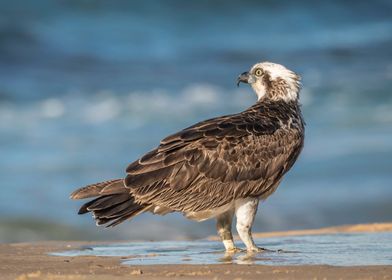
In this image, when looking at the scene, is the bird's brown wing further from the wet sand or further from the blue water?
the wet sand

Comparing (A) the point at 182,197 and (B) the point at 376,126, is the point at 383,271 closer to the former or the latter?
(A) the point at 182,197

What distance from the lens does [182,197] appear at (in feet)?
31.9

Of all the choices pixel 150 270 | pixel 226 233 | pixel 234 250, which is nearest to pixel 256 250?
pixel 234 250

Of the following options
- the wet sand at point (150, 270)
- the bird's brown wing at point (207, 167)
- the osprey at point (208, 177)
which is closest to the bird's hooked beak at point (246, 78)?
the osprey at point (208, 177)

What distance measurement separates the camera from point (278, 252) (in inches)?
368

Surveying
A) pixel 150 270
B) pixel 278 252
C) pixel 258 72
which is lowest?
pixel 150 270

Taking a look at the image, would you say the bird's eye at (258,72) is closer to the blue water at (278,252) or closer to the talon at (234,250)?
the blue water at (278,252)

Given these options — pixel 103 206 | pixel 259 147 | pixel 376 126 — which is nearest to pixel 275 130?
pixel 259 147

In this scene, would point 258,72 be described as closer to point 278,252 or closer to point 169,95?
point 278,252

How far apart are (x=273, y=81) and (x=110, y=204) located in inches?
85.0

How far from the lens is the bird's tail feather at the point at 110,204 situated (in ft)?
30.9

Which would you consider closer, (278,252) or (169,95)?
(278,252)

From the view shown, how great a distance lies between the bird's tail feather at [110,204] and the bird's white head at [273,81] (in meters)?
1.79

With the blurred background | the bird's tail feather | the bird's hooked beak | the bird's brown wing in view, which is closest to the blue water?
the bird's tail feather
